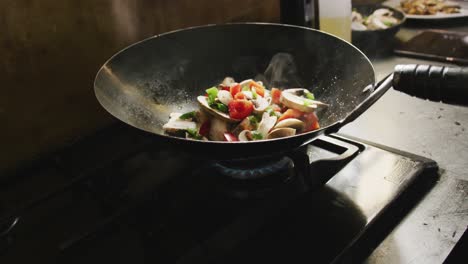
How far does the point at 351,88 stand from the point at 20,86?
88 centimetres

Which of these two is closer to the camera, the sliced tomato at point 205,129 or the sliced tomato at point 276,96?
the sliced tomato at point 205,129

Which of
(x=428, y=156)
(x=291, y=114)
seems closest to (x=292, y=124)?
(x=291, y=114)

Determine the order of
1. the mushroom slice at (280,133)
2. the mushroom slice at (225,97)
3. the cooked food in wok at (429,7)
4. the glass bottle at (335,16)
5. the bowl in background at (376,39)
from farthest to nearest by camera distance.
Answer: the cooked food in wok at (429,7) → the bowl in background at (376,39) → the glass bottle at (335,16) → the mushroom slice at (225,97) → the mushroom slice at (280,133)

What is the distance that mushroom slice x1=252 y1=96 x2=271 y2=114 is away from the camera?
104 cm

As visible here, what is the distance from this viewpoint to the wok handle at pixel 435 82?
80 centimetres

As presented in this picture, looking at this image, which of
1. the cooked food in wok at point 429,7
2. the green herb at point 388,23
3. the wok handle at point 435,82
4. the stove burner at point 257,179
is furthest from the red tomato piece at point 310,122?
the cooked food in wok at point 429,7

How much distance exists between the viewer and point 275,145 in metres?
0.77

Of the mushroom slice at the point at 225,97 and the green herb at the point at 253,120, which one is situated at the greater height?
the mushroom slice at the point at 225,97

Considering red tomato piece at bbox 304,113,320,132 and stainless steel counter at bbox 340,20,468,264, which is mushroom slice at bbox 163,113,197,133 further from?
stainless steel counter at bbox 340,20,468,264

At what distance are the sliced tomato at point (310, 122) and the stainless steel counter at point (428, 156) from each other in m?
0.25

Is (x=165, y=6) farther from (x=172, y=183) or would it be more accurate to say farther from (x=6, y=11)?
(x=172, y=183)

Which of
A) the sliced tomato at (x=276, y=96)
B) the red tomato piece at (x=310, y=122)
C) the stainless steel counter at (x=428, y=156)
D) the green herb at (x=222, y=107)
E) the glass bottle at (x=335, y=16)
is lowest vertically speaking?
the stainless steel counter at (x=428, y=156)

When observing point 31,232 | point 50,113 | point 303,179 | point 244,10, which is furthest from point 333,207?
point 244,10

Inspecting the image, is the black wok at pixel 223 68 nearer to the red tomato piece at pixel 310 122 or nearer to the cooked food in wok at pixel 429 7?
the red tomato piece at pixel 310 122
